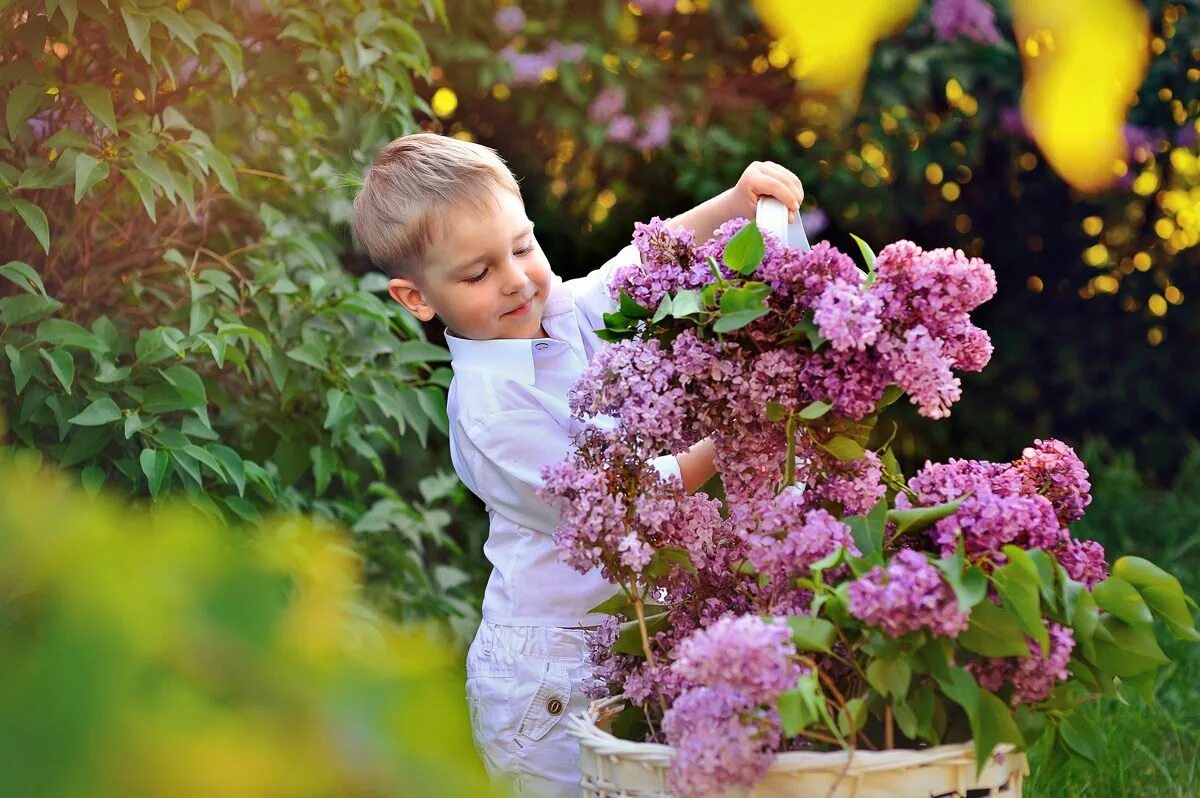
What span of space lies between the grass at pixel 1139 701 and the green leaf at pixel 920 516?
1.05ft

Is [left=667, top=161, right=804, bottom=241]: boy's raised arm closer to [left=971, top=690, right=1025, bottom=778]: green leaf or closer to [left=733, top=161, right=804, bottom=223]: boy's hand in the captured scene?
[left=733, top=161, right=804, bottom=223]: boy's hand

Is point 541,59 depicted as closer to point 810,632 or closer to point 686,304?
point 686,304

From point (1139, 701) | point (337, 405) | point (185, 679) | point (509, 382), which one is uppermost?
point (185, 679)

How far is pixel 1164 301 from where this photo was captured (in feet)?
15.6

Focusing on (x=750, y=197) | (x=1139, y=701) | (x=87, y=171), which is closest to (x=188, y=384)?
(x=87, y=171)

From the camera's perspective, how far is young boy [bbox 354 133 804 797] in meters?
1.78

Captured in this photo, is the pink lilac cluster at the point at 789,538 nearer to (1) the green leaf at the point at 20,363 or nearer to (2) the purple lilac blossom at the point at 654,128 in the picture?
(1) the green leaf at the point at 20,363

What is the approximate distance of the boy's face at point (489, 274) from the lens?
6.23 ft

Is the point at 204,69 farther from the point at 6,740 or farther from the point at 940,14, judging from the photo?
the point at 6,740

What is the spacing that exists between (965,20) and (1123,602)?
2518 mm

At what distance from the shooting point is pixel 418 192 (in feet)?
6.26

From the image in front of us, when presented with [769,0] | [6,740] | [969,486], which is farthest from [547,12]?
[6,740]

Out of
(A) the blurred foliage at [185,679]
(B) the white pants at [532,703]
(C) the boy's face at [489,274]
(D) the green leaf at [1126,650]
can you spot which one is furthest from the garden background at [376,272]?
(D) the green leaf at [1126,650]

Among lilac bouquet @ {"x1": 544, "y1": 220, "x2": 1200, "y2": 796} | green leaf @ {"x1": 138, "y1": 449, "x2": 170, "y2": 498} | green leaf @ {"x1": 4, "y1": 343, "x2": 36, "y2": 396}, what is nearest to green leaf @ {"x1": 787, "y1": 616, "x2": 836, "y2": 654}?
lilac bouquet @ {"x1": 544, "y1": 220, "x2": 1200, "y2": 796}
